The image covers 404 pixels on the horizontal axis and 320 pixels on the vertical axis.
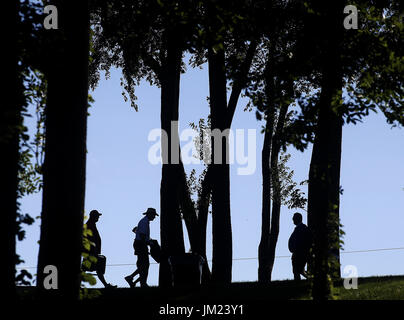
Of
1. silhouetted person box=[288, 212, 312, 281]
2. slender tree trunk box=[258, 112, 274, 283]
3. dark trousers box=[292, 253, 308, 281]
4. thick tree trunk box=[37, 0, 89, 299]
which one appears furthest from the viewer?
slender tree trunk box=[258, 112, 274, 283]

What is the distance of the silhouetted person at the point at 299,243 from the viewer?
19.4 metres

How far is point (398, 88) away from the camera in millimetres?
11008

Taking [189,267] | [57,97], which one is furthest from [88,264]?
[189,267]

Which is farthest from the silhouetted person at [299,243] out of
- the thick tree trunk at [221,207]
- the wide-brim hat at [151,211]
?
the wide-brim hat at [151,211]

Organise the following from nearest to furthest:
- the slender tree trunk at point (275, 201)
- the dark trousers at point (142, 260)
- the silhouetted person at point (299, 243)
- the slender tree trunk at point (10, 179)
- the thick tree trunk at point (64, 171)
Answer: the slender tree trunk at point (10, 179), the thick tree trunk at point (64, 171), the silhouetted person at point (299, 243), the dark trousers at point (142, 260), the slender tree trunk at point (275, 201)

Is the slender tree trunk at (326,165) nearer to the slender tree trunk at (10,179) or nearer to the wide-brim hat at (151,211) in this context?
the slender tree trunk at (10,179)

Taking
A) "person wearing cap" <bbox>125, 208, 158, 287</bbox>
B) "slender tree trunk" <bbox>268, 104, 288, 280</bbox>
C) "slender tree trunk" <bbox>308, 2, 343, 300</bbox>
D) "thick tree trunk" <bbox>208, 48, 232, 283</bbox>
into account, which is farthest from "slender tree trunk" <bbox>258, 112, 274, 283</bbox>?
"slender tree trunk" <bbox>308, 2, 343, 300</bbox>

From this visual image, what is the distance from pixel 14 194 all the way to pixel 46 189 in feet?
1.64

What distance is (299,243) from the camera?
1950 cm

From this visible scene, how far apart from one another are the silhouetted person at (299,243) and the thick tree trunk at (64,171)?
11480mm

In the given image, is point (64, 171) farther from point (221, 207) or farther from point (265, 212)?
point (265, 212)

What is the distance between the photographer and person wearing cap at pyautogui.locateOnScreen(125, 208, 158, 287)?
2009 cm

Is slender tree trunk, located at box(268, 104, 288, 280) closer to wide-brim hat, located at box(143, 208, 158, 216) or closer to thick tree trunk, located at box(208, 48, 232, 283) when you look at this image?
thick tree trunk, located at box(208, 48, 232, 283)
